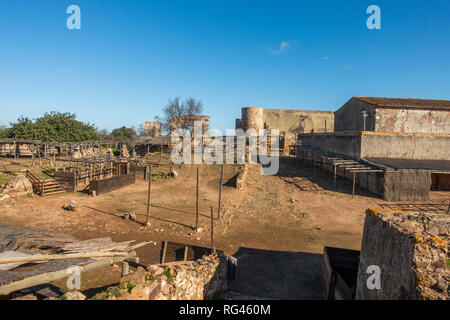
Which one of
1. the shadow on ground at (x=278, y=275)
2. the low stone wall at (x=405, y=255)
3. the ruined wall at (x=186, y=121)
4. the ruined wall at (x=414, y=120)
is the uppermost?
the ruined wall at (x=186, y=121)

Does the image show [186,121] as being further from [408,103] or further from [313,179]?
[408,103]

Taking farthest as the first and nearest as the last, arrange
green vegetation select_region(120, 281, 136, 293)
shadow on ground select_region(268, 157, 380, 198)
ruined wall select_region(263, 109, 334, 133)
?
ruined wall select_region(263, 109, 334, 133) < shadow on ground select_region(268, 157, 380, 198) < green vegetation select_region(120, 281, 136, 293)

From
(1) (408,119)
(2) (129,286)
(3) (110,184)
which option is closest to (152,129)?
(3) (110,184)

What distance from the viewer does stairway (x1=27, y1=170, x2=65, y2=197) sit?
1689cm

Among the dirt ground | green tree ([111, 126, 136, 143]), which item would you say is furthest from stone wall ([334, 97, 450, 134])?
green tree ([111, 126, 136, 143])

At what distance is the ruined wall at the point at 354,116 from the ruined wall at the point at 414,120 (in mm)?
974

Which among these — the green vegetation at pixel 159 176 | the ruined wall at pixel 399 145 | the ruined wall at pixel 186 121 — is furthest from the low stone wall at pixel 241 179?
the ruined wall at pixel 186 121

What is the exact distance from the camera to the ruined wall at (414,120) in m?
23.0

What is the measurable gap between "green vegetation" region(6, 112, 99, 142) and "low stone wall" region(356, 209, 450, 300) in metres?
35.6

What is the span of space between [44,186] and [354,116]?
27977 millimetres

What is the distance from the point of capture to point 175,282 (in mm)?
5496

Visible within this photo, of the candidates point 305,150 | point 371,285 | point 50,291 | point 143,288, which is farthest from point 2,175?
point 305,150

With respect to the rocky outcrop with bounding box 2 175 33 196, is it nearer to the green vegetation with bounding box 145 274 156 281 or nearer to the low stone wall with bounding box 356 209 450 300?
the green vegetation with bounding box 145 274 156 281

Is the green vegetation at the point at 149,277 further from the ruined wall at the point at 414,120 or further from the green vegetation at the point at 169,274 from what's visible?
the ruined wall at the point at 414,120
